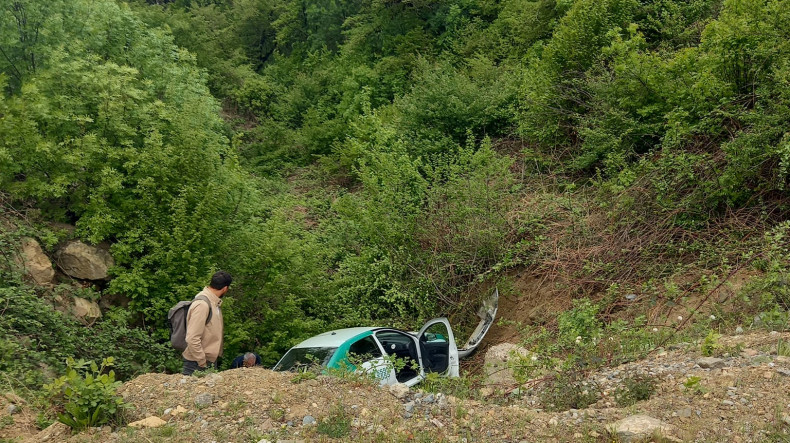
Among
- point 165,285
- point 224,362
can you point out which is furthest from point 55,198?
point 224,362

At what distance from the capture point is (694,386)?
473 cm

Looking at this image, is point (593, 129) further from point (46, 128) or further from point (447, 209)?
point (46, 128)

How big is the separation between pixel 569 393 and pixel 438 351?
3.51 m

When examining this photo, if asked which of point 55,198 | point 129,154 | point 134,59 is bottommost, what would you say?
point 55,198

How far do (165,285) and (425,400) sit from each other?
18.1ft

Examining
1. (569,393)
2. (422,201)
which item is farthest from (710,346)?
(422,201)

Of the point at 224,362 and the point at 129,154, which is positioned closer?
the point at 224,362

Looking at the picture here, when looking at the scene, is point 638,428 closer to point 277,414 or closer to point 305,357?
point 277,414

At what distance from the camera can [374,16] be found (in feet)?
77.0

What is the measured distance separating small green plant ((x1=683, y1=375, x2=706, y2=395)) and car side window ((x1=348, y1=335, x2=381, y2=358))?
381 centimetres

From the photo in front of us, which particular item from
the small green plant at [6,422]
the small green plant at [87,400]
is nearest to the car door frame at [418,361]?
the small green plant at [87,400]

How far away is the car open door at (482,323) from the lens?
898 centimetres

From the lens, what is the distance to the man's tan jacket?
6.04 m

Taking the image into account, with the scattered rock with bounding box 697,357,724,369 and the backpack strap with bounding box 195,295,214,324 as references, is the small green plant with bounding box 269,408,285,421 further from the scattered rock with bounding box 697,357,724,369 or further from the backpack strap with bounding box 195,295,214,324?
the scattered rock with bounding box 697,357,724,369
